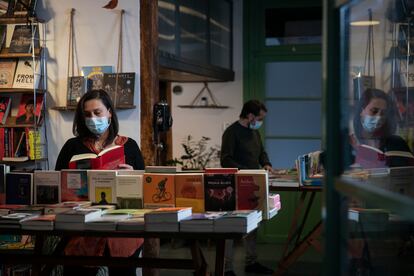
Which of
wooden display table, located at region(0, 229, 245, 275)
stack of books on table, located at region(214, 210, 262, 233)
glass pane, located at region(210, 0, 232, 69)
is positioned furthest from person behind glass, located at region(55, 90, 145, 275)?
glass pane, located at region(210, 0, 232, 69)

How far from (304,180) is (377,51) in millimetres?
1589

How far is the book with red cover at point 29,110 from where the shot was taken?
504cm

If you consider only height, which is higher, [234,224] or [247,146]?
[247,146]

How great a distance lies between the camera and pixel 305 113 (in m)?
7.13

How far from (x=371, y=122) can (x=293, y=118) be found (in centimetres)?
421

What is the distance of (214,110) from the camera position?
23.8 ft

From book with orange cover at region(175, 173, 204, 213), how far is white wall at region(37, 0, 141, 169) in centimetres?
182

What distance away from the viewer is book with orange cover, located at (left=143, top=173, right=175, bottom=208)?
3143 millimetres

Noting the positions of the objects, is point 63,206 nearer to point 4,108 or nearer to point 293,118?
point 4,108

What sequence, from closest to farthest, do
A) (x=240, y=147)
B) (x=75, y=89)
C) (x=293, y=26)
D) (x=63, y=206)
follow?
(x=63, y=206)
(x=75, y=89)
(x=240, y=147)
(x=293, y=26)

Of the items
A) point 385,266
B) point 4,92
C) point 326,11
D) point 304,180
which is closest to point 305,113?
point 304,180

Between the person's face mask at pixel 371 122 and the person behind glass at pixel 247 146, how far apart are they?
2.38 metres

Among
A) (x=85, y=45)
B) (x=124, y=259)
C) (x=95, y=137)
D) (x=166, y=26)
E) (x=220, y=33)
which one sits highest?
(x=220, y=33)

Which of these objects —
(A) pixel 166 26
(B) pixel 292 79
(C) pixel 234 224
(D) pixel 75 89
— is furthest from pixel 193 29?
(C) pixel 234 224
